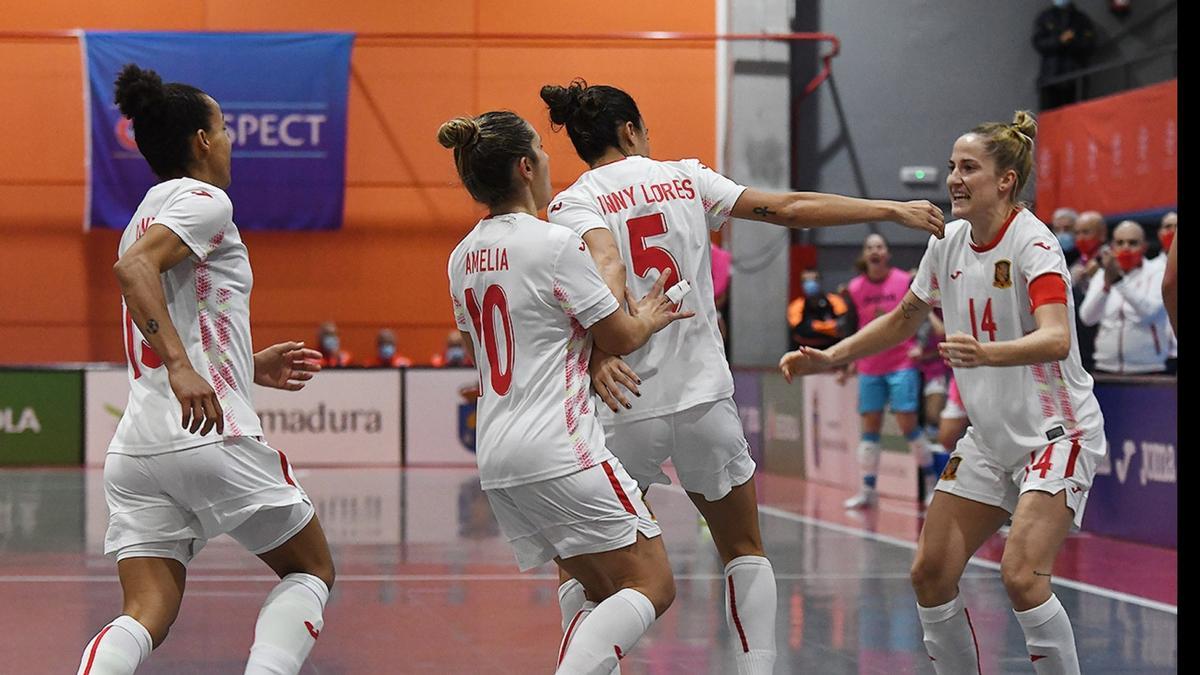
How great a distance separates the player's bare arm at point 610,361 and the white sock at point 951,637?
3.77 ft

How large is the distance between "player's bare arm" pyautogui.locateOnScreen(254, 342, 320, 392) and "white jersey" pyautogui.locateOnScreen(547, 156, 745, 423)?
81cm

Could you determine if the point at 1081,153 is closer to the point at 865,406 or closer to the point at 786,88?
the point at 786,88

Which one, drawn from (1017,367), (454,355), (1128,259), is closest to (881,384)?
(1128,259)

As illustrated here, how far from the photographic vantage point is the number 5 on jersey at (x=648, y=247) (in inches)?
168

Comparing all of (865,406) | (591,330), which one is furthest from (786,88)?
(591,330)

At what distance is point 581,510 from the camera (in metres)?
3.60

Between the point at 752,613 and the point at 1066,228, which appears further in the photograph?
the point at 1066,228

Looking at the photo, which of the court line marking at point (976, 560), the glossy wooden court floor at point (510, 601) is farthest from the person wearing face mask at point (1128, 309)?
the court line marking at point (976, 560)

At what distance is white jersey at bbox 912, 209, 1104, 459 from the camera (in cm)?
429

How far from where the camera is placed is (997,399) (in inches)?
172

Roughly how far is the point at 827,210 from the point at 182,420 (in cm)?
183

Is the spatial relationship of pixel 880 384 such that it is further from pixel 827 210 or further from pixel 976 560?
pixel 827 210

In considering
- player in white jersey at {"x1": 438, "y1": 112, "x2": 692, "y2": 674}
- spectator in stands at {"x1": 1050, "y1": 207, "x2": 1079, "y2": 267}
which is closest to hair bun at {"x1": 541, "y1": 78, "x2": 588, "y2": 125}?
player in white jersey at {"x1": 438, "y1": 112, "x2": 692, "y2": 674}

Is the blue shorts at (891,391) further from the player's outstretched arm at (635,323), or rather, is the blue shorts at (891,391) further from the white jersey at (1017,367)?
the player's outstretched arm at (635,323)
